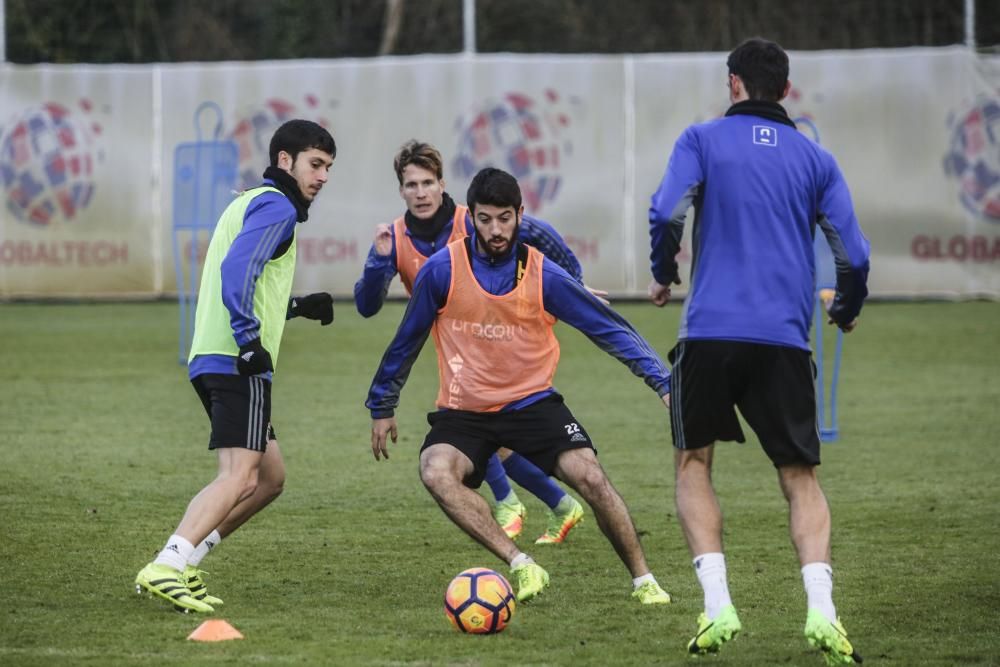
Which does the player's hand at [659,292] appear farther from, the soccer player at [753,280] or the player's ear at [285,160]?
the player's ear at [285,160]

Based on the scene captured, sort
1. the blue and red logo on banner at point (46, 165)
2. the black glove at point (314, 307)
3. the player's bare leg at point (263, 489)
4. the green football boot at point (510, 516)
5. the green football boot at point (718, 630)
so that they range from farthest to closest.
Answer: the blue and red logo on banner at point (46, 165) → the green football boot at point (510, 516) → the black glove at point (314, 307) → the player's bare leg at point (263, 489) → the green football boot at point (718, 630)

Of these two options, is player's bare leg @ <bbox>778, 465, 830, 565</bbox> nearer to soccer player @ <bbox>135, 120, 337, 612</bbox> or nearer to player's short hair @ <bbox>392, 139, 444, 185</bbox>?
soccer player @ <bbox>135, 120, 337, 612</bbox>

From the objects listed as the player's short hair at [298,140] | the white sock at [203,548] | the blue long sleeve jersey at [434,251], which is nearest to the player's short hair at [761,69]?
the player's short hair at [298,140]

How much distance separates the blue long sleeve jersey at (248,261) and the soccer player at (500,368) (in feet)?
2.00

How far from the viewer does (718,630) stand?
16.8ft

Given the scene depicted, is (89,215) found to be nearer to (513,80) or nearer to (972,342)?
(513,80)

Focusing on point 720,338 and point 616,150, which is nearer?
point 720,338

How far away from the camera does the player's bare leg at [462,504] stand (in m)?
6.24

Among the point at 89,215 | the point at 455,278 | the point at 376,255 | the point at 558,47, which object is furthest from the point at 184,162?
the point at 455,278

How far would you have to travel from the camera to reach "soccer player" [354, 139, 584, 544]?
758 cm

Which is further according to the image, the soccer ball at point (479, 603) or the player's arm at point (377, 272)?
the player's arm at point (377, 272)

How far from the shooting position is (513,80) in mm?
21641

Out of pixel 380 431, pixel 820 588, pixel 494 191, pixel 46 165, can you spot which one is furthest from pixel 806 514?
pixel 46 165

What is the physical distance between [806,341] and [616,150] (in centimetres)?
1649
